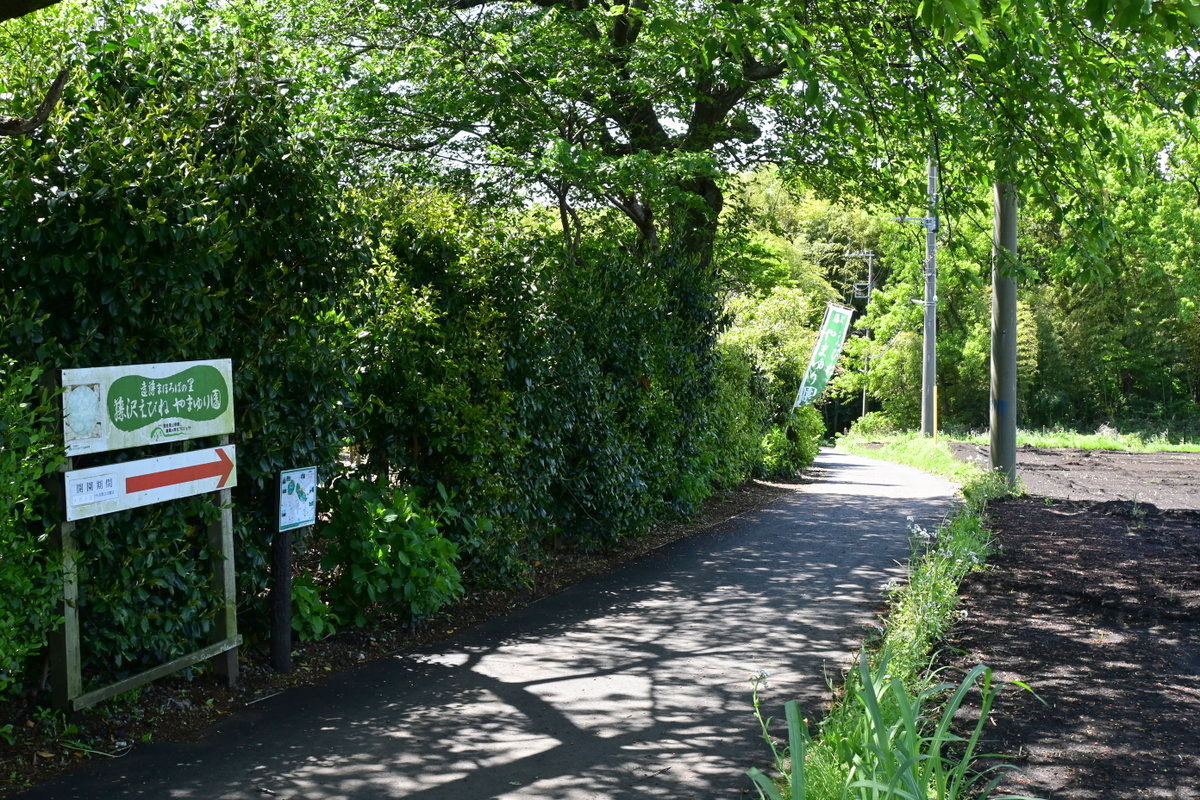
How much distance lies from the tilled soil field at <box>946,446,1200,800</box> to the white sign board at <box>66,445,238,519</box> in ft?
13.5

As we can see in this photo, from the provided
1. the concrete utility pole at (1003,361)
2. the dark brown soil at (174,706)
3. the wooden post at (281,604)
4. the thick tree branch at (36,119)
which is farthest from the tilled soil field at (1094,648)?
the thick tree branch at (36,119)

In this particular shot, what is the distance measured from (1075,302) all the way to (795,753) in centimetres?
5408

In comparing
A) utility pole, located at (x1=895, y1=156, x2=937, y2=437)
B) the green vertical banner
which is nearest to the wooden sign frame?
the green vertical banner

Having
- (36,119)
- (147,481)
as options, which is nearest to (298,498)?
(147,481)

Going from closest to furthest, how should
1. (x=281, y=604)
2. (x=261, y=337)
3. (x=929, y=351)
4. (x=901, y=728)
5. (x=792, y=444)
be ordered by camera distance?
(x=901, y=728), (x=261, y=337), (x=281, y=604), (x=792, y=444), (x=929, y=351)

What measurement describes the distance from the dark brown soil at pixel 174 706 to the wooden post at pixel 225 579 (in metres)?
0.25

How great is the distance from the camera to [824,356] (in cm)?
2394

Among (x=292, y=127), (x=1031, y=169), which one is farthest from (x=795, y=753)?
(x=1031, y=169)

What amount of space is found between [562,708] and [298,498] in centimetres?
204

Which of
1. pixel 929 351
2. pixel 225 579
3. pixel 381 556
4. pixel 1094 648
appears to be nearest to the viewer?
pixel 225 579

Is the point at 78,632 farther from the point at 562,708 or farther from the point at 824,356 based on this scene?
the point at 824,356

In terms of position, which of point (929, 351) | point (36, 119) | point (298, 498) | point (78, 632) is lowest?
point (78, 632)

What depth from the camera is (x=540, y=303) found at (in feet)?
30.6

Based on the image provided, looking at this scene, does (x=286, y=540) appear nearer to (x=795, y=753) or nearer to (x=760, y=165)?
(x=795, y=753)
